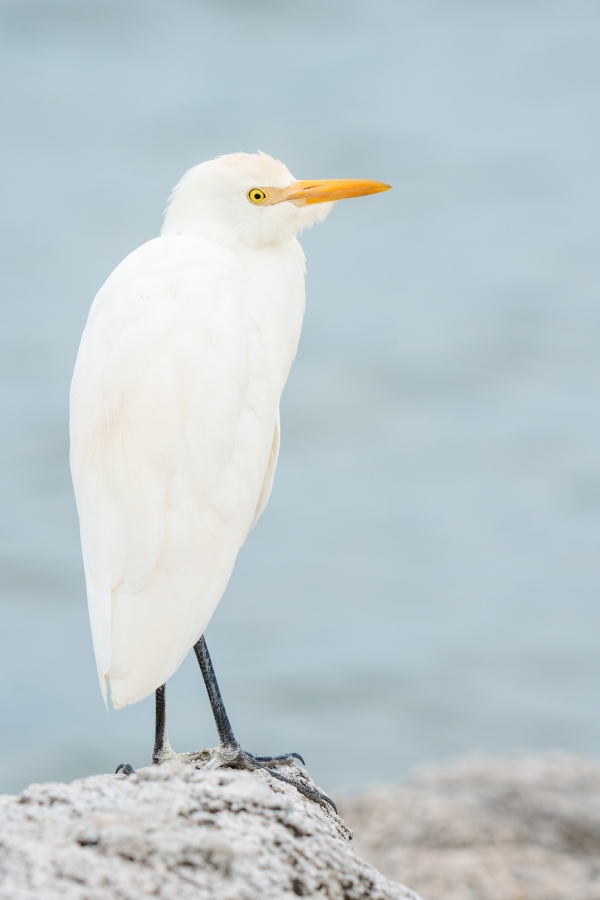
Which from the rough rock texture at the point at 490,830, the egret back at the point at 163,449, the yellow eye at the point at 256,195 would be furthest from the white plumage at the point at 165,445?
the rough rock texture at the point at 490,830

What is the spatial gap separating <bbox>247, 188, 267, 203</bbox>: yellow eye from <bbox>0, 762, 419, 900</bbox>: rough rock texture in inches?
99.5

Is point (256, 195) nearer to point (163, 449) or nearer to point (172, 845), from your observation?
point (163, 449)

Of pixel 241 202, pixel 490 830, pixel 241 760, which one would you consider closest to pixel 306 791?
pixel 241 760

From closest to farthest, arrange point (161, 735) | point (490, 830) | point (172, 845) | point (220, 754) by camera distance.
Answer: point (172, 845) → point (220, 754) → point (161, 735) → point (490, 830)

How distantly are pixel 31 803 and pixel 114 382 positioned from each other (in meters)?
1.64

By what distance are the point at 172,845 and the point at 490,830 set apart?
3.51 metres

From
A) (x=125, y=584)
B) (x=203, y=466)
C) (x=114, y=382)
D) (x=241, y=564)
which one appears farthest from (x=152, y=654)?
(x=241, y=564)

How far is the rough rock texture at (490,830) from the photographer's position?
4367 mm

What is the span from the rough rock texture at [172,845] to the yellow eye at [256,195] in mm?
2527

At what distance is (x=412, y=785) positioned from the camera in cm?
584

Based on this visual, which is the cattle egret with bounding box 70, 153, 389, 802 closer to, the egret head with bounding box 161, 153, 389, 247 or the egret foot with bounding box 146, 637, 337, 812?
the egret foot with bounding box 146, 637, 337, 812

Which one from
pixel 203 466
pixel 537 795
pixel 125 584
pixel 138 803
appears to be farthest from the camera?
pixel 537 795

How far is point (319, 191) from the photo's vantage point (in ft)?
14.1

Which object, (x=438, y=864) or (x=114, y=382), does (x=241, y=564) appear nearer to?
(x=438, y=864)
